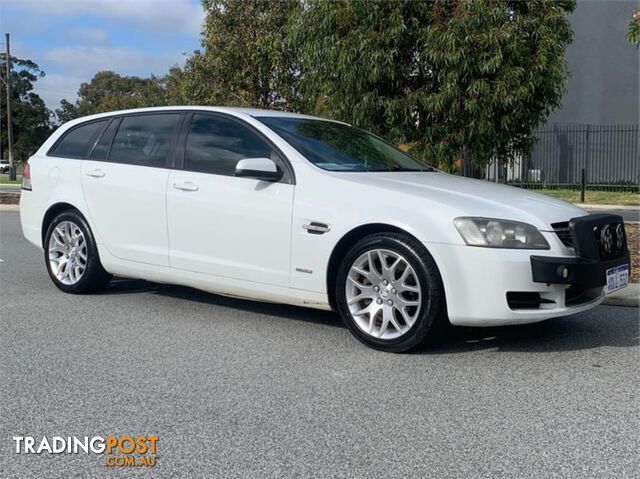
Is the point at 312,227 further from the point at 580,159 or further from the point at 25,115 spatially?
the point at 25,115

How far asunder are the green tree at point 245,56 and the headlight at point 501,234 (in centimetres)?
1406

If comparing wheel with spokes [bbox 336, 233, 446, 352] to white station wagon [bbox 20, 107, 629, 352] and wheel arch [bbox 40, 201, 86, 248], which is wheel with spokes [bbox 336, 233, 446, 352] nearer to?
white station wagon [bbox 20, 107, 629, 352]

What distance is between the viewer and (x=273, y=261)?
17.1ft

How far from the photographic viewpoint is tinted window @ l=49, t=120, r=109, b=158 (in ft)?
22.1

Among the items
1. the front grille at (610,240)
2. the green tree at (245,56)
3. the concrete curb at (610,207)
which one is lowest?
the concrete curb at (610,207)

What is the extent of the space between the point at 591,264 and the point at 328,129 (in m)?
2.51

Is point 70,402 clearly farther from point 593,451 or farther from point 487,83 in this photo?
point 487,83

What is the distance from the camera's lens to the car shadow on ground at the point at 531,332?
4973 mm

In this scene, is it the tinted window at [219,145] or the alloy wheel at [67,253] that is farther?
the alloy wheel at [67,253]

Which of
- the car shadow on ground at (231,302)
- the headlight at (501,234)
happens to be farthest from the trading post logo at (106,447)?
the car shadow on ground at (231,302)

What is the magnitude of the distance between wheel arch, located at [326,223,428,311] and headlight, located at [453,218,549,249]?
16.8 inches

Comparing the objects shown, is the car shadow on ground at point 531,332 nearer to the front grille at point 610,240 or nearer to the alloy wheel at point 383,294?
the alloy wheel at point 383,294

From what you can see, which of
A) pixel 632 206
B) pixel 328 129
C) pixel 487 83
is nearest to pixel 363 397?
pixel 328 129

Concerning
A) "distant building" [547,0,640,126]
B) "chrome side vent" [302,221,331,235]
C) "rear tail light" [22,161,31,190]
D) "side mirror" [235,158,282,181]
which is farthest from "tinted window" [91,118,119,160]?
"distant building" [547,0,640,126]
